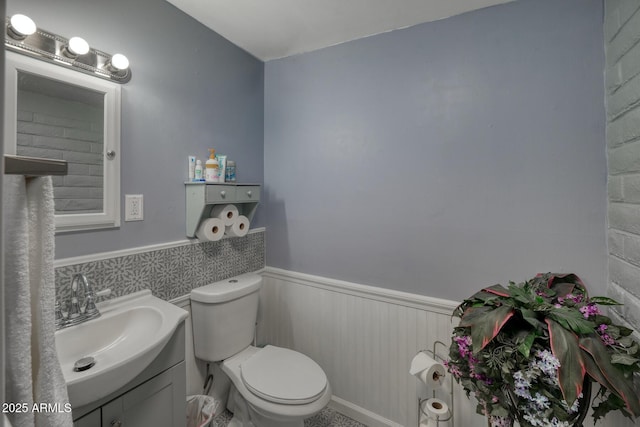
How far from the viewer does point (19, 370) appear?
1.46 ft

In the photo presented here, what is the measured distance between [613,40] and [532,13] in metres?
0.37

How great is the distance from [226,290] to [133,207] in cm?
64

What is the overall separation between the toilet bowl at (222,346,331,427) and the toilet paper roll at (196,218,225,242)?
697 millimetres

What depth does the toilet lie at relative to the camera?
4.22ft

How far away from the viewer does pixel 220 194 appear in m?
1.60

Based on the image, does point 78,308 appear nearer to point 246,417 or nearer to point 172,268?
point 172,268

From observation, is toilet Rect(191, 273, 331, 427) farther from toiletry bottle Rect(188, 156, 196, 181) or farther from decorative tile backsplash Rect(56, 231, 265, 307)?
A: toiletry bottle Rect(188, 156, 196, 181)

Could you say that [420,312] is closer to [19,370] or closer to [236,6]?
[19,370]

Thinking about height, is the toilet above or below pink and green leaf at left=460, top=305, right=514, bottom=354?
below

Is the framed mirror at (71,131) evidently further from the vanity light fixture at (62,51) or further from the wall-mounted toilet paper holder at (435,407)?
the wall-mounted toilet paper holder at (435,407)

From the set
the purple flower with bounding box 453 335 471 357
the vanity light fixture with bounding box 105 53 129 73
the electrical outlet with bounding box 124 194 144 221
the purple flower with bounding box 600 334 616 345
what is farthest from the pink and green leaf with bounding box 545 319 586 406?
the vanity light fixture with bounding box 105 53 129 73

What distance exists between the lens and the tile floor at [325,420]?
169cm

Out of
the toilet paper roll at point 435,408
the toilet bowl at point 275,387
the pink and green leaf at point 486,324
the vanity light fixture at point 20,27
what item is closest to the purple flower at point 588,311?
the pink and green leaf at point 486,324

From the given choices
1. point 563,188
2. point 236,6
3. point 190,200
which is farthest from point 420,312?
point 236,6
